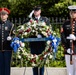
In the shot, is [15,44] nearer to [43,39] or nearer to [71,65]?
[43,39]

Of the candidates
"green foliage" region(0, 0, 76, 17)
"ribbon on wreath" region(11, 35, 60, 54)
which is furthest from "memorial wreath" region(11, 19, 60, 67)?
"green foliage" region(0, 0, 76, 17)

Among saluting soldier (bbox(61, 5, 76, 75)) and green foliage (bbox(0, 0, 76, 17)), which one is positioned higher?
green foliage (bbox(0, 0, 76, 17))

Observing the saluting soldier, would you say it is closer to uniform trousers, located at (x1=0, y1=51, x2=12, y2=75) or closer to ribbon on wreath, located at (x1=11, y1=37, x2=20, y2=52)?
ribbon on wreath, located at (x1=11, y1=37, x2=20, y2=52)

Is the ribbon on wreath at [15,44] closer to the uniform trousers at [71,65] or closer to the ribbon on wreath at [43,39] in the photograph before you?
the ribbon on wreath at [43,39]

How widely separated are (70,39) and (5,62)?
1.78m

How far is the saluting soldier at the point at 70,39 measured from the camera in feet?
28.8

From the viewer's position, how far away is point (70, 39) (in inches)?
345

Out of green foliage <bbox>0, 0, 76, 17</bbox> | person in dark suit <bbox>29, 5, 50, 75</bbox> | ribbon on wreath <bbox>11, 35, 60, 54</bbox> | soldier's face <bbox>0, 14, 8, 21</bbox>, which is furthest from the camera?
green foliage <bbox>0, 0, 76, 17</bbox>

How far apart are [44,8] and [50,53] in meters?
5.75

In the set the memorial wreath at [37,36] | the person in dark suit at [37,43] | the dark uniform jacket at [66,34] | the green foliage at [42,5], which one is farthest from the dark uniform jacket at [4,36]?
the green foliage at [42,5]

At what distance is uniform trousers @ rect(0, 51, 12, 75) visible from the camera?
948 centimetres

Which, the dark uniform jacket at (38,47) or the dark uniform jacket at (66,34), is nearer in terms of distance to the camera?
the dark uniform jacket at (66,34)

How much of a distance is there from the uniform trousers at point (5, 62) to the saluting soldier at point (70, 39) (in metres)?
1.41

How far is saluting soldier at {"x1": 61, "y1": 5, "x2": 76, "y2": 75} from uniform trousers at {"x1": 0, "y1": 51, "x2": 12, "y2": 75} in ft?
4.63
